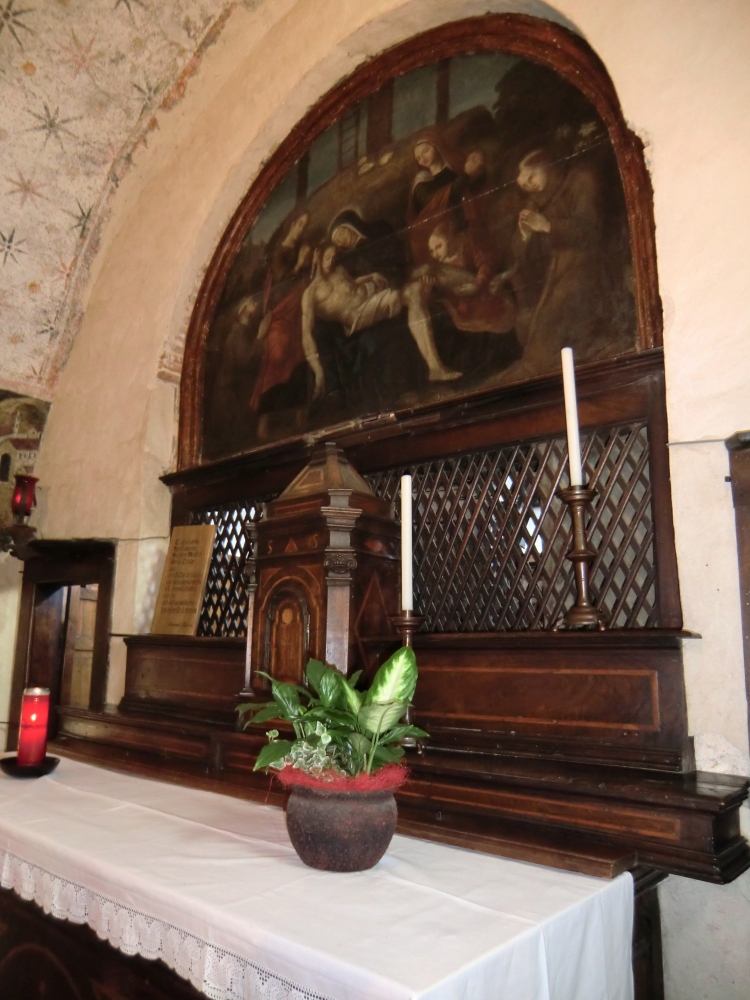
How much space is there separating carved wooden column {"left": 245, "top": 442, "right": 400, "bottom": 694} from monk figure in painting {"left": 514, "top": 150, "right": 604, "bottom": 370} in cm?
100

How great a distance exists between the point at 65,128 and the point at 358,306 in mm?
2907

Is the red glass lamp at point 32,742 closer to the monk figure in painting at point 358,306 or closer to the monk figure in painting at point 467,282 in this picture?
the monk figure in painting at point 358,306

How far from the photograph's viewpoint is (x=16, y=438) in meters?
5.79

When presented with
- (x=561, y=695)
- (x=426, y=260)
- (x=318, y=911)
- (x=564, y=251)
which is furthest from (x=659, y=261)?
(x=318, y=911)

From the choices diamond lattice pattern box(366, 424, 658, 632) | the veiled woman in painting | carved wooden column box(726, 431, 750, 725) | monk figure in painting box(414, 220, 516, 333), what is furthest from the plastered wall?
monk figure in painting box(414, 220, 516, 333)

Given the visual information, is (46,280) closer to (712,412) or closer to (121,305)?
(121,305)

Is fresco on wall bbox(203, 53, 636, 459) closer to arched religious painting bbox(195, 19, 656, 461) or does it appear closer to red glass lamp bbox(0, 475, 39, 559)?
arched religious painting bbox(195, 19, 656, 461)

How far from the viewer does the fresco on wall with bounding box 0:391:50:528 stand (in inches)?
225

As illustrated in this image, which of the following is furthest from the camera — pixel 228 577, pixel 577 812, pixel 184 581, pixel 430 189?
pixel 184 581

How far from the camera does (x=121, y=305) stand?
547 cm

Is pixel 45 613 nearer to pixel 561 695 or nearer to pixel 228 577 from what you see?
pixel 228 577

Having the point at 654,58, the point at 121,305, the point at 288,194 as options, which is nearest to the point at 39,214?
the point at 121,305

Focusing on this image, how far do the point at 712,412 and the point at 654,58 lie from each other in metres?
1.47

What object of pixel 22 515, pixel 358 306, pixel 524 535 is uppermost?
pixel 358 306
